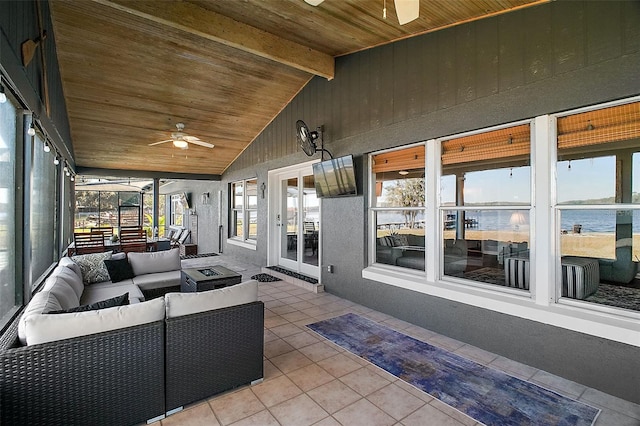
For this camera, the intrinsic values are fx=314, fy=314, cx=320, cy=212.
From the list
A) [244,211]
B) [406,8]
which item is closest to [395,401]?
[406,8]

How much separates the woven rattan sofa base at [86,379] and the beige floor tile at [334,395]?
1.09 m

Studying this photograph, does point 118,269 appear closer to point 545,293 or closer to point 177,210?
point 545,293

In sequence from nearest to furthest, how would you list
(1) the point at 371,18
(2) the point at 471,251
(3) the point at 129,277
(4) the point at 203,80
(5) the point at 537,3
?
(5) the point at 537,3 → (1) the point at 371,18 → (2) the point at 471,251 → (3) the point at 129,277 → (4) the point at 203,80

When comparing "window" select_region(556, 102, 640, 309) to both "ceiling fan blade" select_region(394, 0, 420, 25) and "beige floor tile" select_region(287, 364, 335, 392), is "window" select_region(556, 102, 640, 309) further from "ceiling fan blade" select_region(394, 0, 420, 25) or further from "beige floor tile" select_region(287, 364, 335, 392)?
"beige floor tile" select_region(287, 364, 335, 392)

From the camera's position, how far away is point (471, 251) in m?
3.94

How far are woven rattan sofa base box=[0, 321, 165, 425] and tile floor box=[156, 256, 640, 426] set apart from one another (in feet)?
0.98

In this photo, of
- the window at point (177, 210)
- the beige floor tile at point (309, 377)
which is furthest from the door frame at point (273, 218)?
the window at point (177, 210)

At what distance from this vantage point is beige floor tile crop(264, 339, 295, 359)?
3080mm

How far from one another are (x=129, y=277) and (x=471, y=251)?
460 cm

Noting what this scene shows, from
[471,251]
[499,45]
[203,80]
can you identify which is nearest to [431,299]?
[471,251]

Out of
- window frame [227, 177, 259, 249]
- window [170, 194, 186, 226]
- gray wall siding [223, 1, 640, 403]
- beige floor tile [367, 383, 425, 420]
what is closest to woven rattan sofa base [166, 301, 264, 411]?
beige floor tile [367, 383, 425, 420]

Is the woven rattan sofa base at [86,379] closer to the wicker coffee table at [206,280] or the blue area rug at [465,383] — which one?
the wicker coffee table at [206,280]

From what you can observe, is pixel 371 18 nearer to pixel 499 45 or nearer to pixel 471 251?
pixel 499 45

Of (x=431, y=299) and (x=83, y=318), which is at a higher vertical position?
(x=83, y=318)
